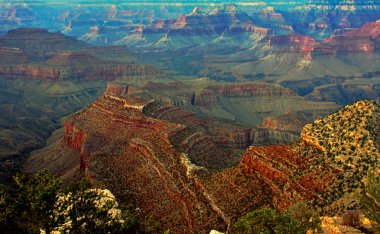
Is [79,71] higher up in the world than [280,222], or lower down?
lower down

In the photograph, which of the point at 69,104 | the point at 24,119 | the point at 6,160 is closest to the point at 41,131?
the point at 24,119

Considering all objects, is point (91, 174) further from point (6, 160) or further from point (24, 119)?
point (24, 119)

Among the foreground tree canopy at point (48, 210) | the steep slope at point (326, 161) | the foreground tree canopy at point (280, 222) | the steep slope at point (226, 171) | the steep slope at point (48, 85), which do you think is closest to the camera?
the foreground tree canopy at point (48, 210)

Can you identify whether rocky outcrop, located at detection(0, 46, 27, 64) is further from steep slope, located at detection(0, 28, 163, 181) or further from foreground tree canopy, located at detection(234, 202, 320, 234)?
foreground tree canopy, located at detection(234, 202, 320, 234)

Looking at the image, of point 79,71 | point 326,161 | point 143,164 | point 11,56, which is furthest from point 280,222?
point 11,56

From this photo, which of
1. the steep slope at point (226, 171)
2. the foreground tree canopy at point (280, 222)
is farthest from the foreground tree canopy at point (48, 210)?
the steep slope at point (226, 171)

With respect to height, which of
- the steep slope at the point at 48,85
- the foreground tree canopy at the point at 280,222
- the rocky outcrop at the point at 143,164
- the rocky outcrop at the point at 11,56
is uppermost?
the foreground tree canopy at the point at 280,222

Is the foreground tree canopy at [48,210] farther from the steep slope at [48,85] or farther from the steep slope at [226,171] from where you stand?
the steep slope at [48,85]

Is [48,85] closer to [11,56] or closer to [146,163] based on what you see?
[11,56]

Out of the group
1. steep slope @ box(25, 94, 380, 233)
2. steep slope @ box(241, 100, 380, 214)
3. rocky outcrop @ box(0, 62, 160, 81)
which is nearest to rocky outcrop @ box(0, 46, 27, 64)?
rocky outcrop @ box(0, 62, 160, 81)

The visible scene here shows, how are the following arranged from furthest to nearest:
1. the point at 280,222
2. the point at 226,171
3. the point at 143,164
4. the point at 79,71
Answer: the point at 79,71 < the point at 143,164 < the point at 226,171 < the point at 280,222

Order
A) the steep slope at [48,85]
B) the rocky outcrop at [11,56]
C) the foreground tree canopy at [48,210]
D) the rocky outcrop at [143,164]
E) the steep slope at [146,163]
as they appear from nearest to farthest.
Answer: the foreground tree canopy at [48,210]
the steep slope at [146,163]
the rocky outcrop at [143,164]
the steep slope at [48,85]
the rocky outcrop at [11,56]

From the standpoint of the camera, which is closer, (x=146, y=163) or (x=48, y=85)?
(x=146, y=163)
